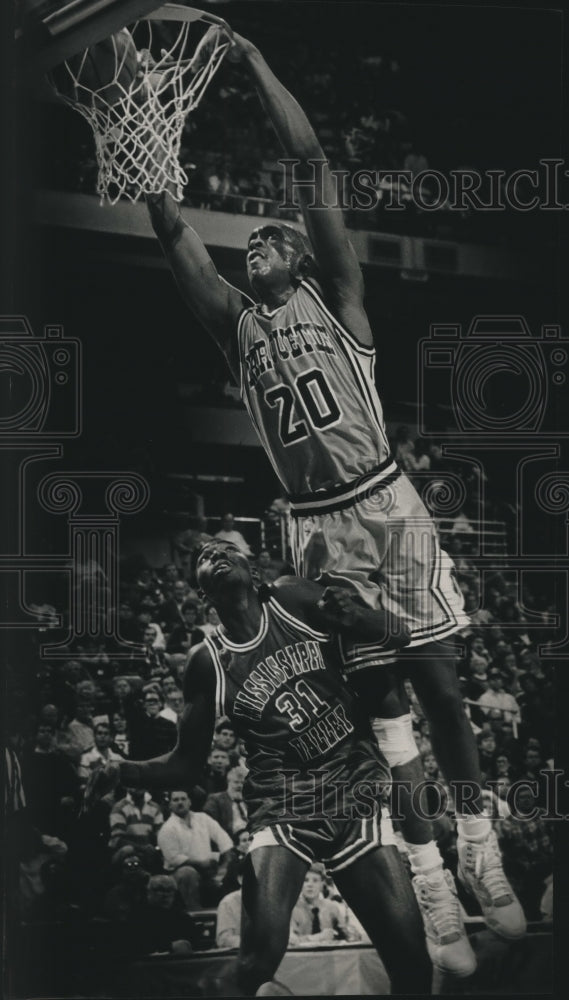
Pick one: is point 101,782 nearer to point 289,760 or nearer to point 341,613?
point 289,760

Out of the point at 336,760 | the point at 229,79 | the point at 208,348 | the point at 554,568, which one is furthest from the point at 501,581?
the point at 229,79

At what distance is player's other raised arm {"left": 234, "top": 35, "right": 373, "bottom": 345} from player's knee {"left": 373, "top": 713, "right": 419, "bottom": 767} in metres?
1.37

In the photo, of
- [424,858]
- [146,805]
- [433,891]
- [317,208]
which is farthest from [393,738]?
[317,208]

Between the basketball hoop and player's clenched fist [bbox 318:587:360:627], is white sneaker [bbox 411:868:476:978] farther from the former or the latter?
the basketball hoop

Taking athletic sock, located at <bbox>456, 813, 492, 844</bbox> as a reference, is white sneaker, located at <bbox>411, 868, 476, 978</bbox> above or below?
below

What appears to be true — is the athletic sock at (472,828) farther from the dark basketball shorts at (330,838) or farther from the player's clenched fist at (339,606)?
the player's clenched fist at (339,606)

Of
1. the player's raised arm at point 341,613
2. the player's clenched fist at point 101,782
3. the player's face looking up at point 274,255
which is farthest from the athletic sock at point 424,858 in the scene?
the player's face looking up at point 274,255

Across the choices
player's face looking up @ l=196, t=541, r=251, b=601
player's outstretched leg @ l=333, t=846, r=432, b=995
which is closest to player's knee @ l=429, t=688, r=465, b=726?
player's outstretched leg @ l=333, t=846, r=432, b=995

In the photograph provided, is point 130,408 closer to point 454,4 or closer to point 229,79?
point 229,79

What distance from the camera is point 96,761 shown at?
4.98 metres

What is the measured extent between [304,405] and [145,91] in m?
1.24

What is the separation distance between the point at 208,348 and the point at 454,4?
1.61 metres

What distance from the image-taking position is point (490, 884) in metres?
5.04

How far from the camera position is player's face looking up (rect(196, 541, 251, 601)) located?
16.4 feet
